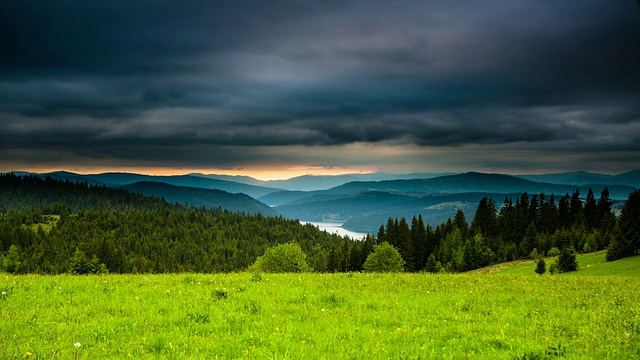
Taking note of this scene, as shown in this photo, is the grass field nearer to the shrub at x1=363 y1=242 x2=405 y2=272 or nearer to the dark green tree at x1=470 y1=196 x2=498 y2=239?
the shrub at x1=363 y1=242 x2=405 y2=272

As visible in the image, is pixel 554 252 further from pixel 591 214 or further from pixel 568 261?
pixel 591 214

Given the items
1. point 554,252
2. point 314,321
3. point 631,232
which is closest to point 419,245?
point 554,252

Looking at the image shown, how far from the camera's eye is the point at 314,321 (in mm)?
10320

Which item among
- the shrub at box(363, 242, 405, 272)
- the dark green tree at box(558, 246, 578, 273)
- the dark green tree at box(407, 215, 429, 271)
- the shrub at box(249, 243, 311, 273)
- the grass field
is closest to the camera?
the grass field

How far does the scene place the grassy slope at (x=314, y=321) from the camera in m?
7.95

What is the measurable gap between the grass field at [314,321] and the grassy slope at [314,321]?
0.03m

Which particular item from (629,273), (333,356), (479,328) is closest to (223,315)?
(333,356)

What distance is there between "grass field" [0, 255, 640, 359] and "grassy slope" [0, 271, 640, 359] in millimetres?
32

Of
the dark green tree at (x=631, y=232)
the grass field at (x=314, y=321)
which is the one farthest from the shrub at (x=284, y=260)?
the grass field at (x=314, y=321)

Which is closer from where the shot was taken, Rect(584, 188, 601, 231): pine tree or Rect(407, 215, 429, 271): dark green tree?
Rect(584, 188, 601, 231): pine tree

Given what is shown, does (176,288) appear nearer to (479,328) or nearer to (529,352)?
(479,328)

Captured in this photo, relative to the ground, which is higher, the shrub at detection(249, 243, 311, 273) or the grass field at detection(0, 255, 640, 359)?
the grass field at detection(0, 255, 640, 359)

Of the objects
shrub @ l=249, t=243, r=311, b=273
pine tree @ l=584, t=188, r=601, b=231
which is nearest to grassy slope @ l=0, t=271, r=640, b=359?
shrub @ l=249, t=243, r=311, b=273

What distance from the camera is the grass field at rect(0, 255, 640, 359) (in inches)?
312
